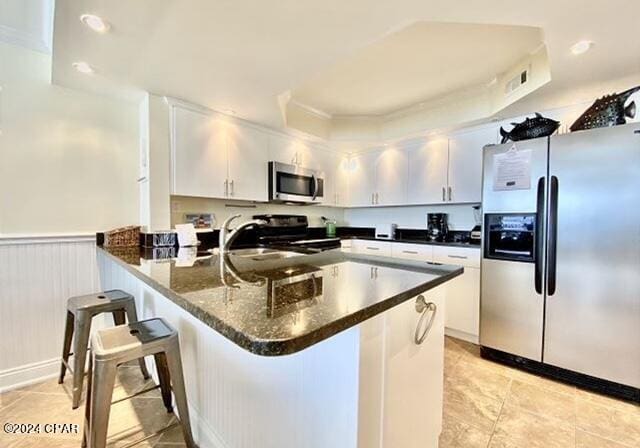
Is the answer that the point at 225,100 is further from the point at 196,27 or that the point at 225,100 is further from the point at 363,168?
the point at 363,168

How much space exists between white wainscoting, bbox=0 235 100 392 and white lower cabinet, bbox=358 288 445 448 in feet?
8.32

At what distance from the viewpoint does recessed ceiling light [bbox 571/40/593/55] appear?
1.74 m

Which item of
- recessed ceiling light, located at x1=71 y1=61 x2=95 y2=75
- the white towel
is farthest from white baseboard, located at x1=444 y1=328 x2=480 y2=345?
recessed ceiling light, located at x1=71 y1=61 x2=95 y2=75

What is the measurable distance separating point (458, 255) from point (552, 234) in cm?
89

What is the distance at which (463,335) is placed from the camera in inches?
116

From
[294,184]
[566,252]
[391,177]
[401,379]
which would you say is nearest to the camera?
[401,379]

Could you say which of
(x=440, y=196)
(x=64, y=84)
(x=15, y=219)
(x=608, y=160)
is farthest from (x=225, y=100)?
(x=608, y=160)

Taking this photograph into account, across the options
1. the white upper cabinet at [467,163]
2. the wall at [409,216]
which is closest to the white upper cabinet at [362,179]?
the wall at [409,216]

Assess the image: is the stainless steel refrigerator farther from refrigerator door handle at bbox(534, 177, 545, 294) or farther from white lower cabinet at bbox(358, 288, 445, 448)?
white lower cabinet at bbox(358, 288, 445, 448)

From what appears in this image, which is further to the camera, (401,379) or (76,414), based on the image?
(76,414)

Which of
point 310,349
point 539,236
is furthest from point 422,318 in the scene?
point 539,236

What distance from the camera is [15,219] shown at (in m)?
2.11

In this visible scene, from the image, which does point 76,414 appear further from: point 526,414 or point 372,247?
point 372,247

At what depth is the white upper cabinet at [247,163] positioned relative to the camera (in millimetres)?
2984
